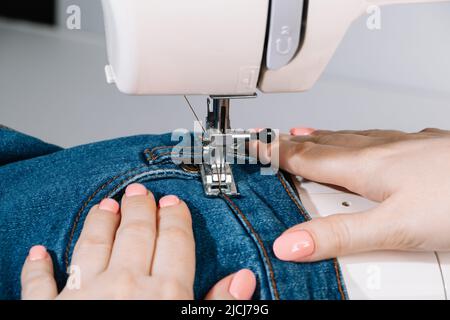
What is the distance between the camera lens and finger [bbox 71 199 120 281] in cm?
72

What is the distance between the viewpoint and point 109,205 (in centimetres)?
81

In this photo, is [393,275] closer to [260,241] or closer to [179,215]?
[260,241]

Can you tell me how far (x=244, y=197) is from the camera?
0.84 meters

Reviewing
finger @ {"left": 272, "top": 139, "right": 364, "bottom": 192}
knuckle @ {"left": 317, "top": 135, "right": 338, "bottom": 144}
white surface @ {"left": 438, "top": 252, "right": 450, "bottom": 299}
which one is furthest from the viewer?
knuckle @ {"left": 317, "top": 135, "right": 338, "bottom": 144}

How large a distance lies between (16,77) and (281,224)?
5.36 ft

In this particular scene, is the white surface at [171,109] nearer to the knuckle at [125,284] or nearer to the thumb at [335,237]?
the thumb at [335,237]

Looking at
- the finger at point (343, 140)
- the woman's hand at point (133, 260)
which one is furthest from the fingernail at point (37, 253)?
the finger at point (343, 140)

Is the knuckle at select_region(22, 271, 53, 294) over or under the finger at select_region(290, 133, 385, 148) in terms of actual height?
under

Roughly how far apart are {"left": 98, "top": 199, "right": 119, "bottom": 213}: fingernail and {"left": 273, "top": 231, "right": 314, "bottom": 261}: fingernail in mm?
224

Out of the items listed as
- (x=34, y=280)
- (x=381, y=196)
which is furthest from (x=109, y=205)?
(x=381, y=196)

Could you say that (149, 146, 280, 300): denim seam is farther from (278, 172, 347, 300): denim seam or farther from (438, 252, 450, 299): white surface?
(438, 252, 450, 299): white surface

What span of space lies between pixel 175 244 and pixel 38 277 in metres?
0.17

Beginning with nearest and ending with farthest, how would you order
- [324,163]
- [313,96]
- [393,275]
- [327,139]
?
[393,275] → [324,163] → [327,139] → [313,96]

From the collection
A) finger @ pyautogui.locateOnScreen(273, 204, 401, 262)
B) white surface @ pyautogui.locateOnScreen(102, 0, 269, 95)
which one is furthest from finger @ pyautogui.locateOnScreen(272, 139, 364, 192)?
white surface @ pyautogui.locateOnScreen(102, 0, 269, 95)
